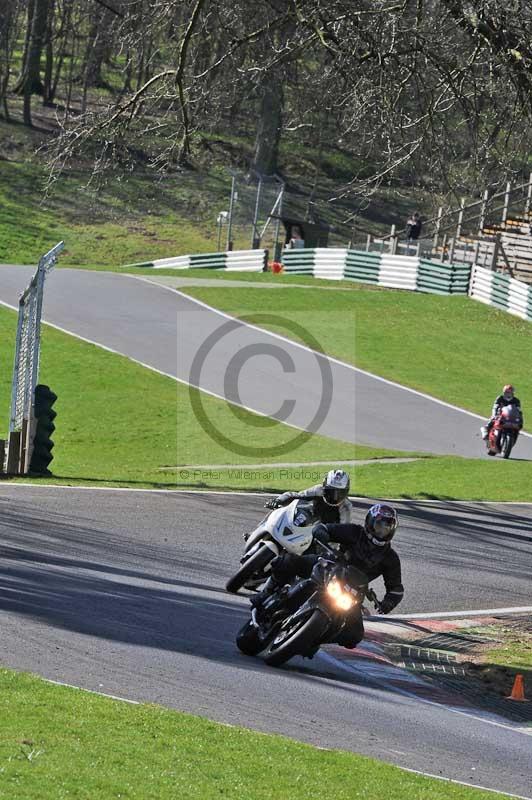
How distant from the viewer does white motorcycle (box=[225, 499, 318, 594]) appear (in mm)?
10812

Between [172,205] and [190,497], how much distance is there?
43416 millimetres

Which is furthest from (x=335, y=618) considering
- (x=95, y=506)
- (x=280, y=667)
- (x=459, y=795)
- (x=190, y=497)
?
(x=190, y=497)

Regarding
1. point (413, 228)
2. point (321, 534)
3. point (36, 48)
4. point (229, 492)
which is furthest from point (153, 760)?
point (36, 48)

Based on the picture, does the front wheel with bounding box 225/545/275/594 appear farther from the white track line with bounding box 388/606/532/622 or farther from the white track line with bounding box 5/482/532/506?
the white track line with bounding box 5/482/532/506

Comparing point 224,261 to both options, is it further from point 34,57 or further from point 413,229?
point 34,57

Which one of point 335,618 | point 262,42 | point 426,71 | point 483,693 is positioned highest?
point 262,42

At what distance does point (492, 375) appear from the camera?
1400 inches

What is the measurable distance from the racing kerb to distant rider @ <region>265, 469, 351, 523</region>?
9.84 meters

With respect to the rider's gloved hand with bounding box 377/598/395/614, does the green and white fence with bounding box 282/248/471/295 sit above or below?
above

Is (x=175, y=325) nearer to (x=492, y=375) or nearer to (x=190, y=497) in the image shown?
(x=492, y=375)

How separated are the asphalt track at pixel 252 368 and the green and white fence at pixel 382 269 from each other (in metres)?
8.48

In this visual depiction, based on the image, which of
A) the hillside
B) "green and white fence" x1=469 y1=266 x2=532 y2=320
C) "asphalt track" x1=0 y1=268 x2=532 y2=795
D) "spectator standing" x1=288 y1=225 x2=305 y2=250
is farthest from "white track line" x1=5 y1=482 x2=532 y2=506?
the hillside
